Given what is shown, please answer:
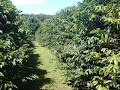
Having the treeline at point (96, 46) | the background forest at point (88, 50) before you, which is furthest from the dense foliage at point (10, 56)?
the treeline at point (96, 46)

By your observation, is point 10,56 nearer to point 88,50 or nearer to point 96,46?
point 88,50

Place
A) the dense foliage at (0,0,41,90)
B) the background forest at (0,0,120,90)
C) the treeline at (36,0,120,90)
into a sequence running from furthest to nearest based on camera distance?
the dense foliage at (0,0,41,90)
the background forest at (0,0,120,90)
the treeline at (36,0,120,90)

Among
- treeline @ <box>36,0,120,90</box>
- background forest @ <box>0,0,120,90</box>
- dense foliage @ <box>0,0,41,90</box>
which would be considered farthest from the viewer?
dense foliage @ <box>0,0,41,90</box>

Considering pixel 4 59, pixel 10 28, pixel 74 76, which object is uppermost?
pixel 10 28

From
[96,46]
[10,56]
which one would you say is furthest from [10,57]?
[96,46]

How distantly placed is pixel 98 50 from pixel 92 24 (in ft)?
4.36

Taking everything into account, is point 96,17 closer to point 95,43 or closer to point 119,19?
point 95,43

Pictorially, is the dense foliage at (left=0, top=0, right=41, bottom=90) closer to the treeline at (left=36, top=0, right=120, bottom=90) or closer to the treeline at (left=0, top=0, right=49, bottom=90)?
the treeline at (left=0, top=0, right=49, bottom=90)

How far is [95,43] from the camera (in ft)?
39.2

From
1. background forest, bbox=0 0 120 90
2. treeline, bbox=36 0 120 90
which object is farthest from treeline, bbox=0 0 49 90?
treeline, bbox=36 0 120 90

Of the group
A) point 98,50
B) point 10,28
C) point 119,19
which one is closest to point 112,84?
point 98,50

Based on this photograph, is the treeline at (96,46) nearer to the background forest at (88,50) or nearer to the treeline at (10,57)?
the background forest at (88,50)

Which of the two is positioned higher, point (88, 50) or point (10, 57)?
point (88, 50)

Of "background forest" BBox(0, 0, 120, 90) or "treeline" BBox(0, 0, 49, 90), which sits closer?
"background forest" BBox(0, 0, 120, 90)
